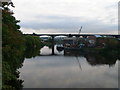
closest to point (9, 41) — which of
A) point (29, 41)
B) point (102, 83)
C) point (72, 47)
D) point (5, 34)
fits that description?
point (5, 34)

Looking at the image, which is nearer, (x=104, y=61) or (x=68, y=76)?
(x=68, y=76)

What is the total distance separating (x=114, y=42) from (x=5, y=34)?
29.6 m

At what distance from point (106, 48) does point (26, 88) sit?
2725 centimetres

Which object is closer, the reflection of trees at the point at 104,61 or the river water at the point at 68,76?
the river water at the point at 68,76

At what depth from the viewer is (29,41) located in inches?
1929

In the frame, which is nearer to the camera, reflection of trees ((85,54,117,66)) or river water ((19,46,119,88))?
river water ((19,46,119,88))

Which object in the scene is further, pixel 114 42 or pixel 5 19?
pixel 114 42

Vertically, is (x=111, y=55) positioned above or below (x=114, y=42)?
below

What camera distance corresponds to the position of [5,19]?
413 inches

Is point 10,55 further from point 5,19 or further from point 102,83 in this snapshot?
point 102,83

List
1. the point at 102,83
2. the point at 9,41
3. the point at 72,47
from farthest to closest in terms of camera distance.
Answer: the point at 72,47, the point at 102,83, the point at 9,41

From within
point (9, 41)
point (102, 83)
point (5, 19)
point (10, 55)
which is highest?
point (5, 19)

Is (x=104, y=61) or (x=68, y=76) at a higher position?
(x=104, y=61)

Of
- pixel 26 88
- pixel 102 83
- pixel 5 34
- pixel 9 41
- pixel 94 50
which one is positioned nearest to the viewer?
pixel 5 34
